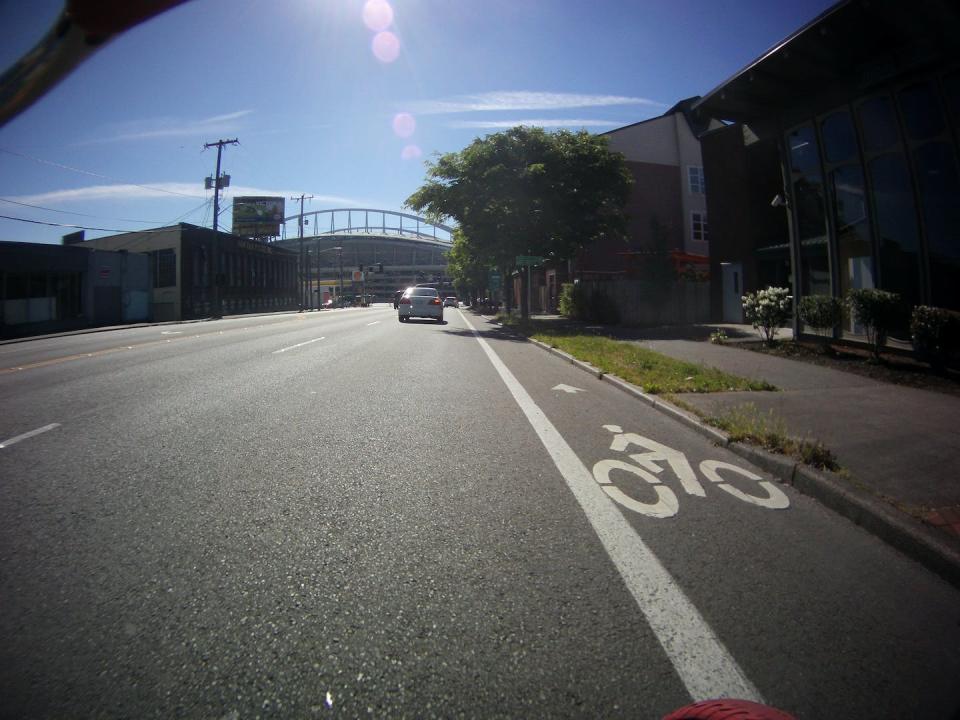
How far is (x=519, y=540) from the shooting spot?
134 inches

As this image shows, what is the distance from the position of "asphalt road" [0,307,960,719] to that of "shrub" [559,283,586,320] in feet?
74.0

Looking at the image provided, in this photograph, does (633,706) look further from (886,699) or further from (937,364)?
(937,364)

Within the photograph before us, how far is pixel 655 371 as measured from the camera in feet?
33.4

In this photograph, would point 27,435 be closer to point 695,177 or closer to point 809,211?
point 809,211

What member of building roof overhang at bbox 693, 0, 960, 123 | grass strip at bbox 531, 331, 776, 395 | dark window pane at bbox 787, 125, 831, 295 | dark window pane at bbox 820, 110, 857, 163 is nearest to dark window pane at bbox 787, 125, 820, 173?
dark window pane at bbox 787, 125, 831, 295

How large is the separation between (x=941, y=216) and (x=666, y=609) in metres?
10.9

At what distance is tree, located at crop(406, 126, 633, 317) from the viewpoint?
25.0m

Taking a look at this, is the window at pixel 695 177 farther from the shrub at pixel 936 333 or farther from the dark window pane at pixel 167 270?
the dark window pane at pixel 167 270

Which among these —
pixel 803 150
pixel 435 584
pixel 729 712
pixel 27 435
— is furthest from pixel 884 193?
pixel 27 435

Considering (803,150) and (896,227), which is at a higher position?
(803,150)

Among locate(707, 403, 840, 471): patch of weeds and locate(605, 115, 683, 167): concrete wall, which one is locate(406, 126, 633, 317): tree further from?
locate(707, 403, 840, 471): patch of weeds

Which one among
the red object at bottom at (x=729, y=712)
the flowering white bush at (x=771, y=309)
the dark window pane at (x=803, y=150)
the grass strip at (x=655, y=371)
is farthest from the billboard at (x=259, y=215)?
the red object at bottom at (x=729, y=712)

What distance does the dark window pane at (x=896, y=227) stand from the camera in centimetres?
1048

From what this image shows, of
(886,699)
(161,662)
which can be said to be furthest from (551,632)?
(161,662)
